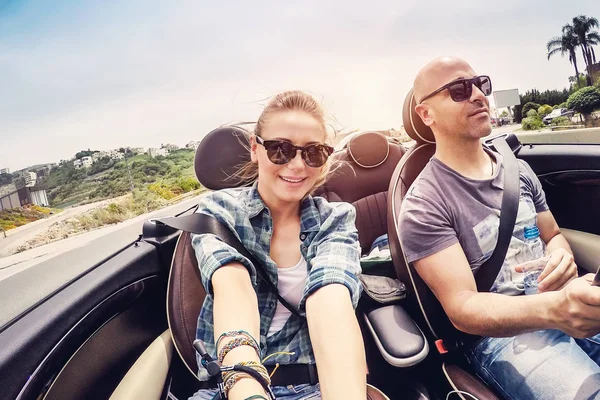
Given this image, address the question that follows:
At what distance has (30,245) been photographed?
6.97 metres

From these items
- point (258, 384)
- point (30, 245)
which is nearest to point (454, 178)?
point (258, 384)

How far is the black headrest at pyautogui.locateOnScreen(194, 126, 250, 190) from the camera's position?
1700 millimetres

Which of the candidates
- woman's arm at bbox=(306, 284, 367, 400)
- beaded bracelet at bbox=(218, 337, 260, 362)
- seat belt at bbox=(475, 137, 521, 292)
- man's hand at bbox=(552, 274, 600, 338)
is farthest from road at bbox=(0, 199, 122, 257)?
man's hand at bbox=(552, 274, 600, 338)

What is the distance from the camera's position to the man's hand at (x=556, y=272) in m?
1.24

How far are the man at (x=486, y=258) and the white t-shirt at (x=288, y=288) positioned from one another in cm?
46

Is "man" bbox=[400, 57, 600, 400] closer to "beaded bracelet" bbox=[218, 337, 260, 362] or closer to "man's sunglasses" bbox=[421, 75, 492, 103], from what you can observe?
"man's sunglasses" bbox=[421, 75, 492, 103]

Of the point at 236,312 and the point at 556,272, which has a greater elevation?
the point at 236,312

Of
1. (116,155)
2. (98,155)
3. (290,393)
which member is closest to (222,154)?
(290,393)

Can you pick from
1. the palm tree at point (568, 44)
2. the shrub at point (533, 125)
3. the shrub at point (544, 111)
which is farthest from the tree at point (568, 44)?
the shrub at point (533, 125)

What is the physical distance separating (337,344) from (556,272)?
2.75ft

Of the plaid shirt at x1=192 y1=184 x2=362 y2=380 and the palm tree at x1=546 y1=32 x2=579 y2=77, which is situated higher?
the palm tree at x1=546 y1=32 x2=579 y2=77

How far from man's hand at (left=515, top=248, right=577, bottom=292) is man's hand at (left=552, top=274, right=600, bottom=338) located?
196 mm

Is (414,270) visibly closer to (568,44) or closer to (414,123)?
(414,123)

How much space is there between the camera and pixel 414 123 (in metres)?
1.81
